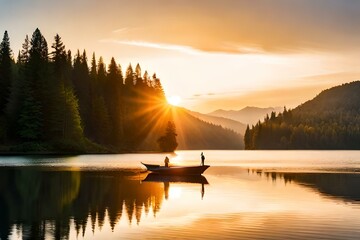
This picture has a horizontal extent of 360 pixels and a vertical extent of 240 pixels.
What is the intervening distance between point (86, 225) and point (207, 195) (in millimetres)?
19719

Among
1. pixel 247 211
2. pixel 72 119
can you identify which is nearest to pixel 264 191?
pixel 247 211

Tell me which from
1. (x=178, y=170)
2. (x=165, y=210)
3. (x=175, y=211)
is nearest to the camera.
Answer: (x=175, y=211)

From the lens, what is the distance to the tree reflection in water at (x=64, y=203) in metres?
30.4

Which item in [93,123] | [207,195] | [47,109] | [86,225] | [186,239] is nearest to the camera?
[186,239]

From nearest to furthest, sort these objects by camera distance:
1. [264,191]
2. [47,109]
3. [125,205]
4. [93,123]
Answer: [125,205]
[264,191]
[47,109]
[93,123]

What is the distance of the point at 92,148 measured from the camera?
164 metres

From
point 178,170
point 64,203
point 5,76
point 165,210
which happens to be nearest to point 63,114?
point 5,76

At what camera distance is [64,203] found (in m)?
41.0

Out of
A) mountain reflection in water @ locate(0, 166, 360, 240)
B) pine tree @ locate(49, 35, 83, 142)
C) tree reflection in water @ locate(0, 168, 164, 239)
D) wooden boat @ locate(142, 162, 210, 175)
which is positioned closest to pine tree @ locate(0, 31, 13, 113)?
pine tree @ locate(49, 35, 83, 142)

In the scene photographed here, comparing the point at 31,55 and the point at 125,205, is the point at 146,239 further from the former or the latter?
the point at 31,55

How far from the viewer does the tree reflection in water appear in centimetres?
3045

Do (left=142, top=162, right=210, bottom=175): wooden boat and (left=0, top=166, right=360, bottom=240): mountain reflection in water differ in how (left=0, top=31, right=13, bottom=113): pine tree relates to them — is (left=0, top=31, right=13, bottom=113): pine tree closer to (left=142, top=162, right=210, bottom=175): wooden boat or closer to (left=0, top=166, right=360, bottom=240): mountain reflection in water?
(left=142, top=162, right=210, bottom=175): wooden boat

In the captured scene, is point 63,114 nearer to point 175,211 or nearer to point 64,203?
point 64,203

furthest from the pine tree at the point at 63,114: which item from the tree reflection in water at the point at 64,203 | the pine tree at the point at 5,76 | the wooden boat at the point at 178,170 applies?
the tree reflection in water at the point at 64,203
